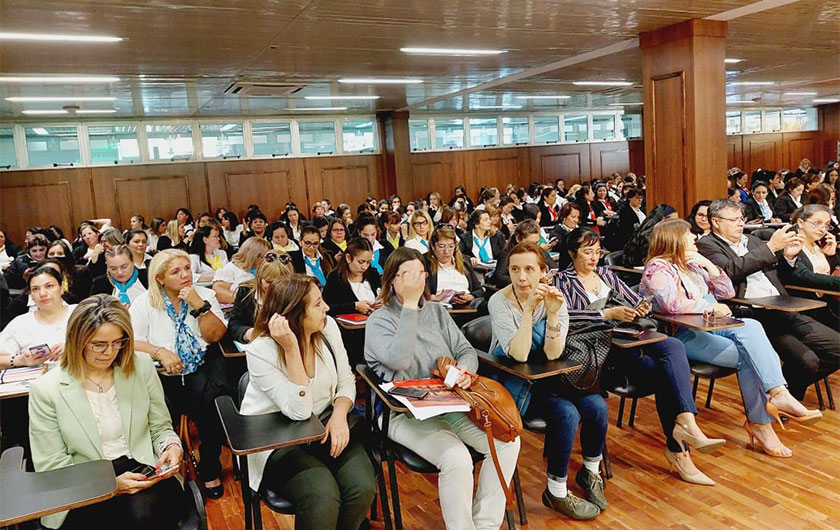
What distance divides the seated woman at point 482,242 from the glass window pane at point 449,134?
26.5 feet

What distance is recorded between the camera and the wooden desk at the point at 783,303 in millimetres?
3588

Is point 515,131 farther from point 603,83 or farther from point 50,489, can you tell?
point 50,489

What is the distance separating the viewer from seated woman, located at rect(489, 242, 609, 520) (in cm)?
293

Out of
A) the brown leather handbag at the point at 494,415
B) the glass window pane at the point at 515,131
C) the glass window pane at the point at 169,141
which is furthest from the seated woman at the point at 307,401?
the glass window pane at the point at 515,131

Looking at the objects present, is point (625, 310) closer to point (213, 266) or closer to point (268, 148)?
point (213, 266)

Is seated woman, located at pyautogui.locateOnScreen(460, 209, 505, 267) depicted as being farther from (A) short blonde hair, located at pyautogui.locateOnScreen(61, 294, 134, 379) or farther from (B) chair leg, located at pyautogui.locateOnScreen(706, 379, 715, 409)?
(A) short blonde hair, located at pyautogui.locateOnScreen(61, 294, 134, 379)

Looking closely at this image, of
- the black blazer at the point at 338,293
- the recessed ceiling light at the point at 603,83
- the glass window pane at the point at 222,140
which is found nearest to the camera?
the black blazer at the point at 338,293

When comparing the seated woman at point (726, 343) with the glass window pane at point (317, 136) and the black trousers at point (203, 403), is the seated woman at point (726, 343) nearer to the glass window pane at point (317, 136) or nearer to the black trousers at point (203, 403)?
the black trousers at point (203, 403)

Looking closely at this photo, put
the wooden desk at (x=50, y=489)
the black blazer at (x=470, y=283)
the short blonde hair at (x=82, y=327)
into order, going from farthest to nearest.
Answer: the black blazer at (x=470, y=283)
the short blonde hair at (x=82, y=327)
the wooden desk at (x=50, y=489)

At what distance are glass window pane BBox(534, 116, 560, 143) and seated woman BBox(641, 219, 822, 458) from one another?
486 inches

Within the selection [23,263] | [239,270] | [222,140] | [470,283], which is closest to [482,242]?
[470,283]

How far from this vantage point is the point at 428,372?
2.94 m

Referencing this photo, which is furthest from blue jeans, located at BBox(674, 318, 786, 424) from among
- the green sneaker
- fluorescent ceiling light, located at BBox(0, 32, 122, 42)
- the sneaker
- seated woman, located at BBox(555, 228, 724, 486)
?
fluorescent ceiling light, located at BBox(0, 32, 122, 42)

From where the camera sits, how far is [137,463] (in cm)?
243
